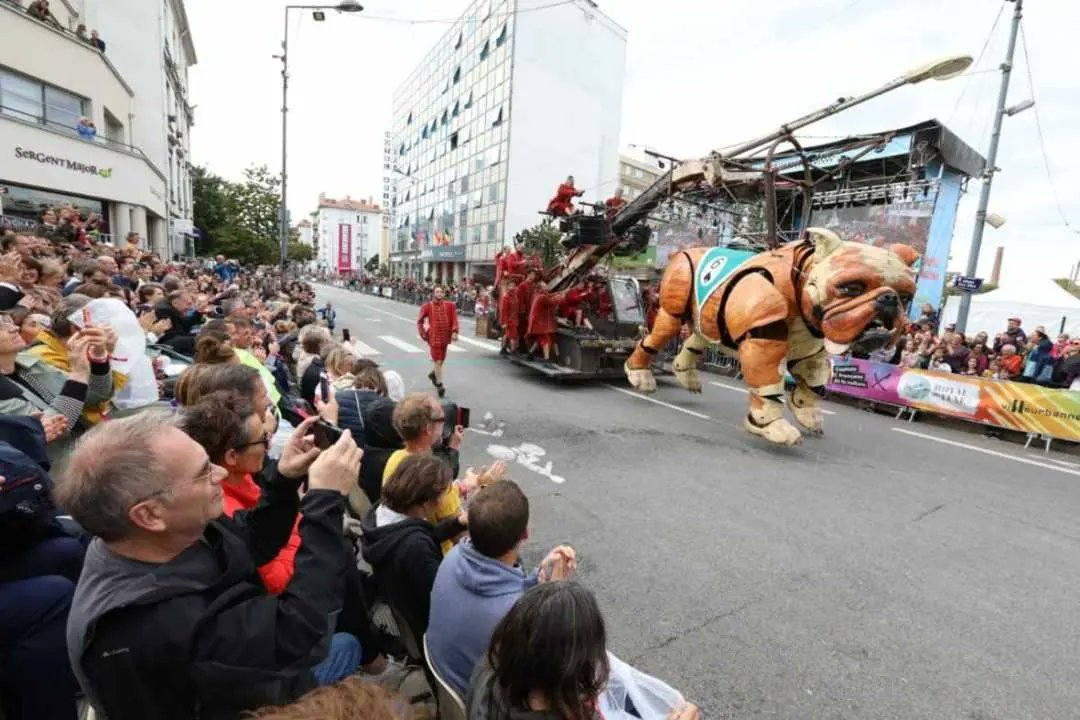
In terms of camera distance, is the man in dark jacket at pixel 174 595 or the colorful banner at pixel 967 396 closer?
the man in dark jacket at pixel 174 595

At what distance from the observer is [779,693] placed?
247 cm

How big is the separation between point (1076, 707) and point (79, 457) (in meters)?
4.06

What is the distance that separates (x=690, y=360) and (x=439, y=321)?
390 centimetres

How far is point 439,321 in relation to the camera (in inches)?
325

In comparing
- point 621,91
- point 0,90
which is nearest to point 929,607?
point 0,90

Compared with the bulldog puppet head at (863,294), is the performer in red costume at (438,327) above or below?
below

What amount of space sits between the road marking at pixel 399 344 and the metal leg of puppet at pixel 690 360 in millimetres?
6861

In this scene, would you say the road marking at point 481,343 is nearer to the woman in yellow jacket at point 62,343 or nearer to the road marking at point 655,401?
the road marking at point 655,401

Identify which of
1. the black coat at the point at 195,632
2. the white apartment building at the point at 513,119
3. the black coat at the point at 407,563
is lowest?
the black coat at the point at 407,563

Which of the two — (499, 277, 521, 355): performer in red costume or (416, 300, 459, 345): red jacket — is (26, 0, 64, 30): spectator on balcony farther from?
(499, 277, 521, 355): performer in red costume

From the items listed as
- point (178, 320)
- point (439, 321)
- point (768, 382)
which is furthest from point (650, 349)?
point (178, 320)

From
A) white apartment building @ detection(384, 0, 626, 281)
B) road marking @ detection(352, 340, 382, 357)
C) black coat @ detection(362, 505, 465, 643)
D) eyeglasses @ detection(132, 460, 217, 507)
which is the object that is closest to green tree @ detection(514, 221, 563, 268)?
white apartment building @ detection(384, 0, 626, 281)

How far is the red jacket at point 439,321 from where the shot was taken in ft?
27.1

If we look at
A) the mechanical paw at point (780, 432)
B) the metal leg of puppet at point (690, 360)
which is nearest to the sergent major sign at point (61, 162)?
the metal leg of puppet at point (690, 360)
